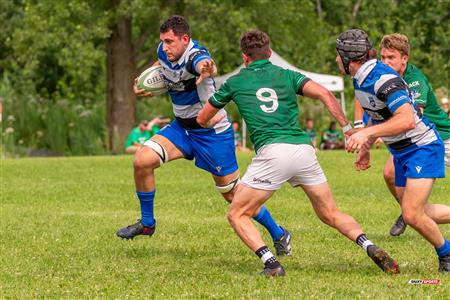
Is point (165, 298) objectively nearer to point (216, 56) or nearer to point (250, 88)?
point (250, 88)

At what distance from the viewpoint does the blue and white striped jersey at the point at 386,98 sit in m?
8.61

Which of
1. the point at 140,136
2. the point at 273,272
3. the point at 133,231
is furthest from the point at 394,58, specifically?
the point at 140,136

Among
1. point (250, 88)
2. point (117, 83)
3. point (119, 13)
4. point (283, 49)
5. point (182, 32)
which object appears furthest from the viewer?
point (283, 49)

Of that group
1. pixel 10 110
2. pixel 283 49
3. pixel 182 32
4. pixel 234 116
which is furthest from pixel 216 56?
pixel 182 32

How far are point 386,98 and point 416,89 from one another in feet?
6.78

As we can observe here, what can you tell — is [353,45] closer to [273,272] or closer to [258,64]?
[258,64]

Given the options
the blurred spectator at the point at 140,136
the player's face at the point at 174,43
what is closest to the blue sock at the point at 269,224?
the player's face at the point at 174,43

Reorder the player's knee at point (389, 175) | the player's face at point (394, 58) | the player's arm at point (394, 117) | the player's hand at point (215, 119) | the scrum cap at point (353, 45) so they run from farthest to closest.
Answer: the player's knee at point (389, 175) → the player's face at point (394, 58) → the player's hand at point (215, 119) → the scrum cap at point (353, 45) → the player's arm at point (394, 117)

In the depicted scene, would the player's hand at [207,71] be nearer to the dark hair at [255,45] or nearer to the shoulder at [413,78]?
the dark hair at [255,45]

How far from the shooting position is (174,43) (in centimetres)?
1042

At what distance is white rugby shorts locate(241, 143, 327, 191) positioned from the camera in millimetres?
8883

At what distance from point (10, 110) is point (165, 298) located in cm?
2852

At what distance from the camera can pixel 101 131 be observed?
35.9m

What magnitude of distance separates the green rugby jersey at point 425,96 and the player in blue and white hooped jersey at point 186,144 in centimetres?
175
